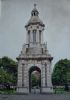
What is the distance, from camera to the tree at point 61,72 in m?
58.6

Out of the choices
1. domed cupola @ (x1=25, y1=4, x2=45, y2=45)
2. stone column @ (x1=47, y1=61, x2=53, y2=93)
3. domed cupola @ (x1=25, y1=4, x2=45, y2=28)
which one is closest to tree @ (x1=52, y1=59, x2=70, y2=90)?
domed cupola @ (x1=25, y1=4, x2=45, y2=45)

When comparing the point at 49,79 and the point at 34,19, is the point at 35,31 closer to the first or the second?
the point at 34,19

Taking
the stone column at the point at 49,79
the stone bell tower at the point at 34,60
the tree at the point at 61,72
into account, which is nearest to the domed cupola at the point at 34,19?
the stone bell tower at the point at 34,60

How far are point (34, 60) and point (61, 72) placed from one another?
91.6ft

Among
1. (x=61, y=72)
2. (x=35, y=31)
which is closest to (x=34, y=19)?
(x=35, y=31)

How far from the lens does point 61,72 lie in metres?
60.8

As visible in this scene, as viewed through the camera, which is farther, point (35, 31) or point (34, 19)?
point (34, 19)

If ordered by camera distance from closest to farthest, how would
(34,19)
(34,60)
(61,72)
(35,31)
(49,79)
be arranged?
(49,79) < (34,60) < (35,31) < (34,19) < (61,72)

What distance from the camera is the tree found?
192 ft

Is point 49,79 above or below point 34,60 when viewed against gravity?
below

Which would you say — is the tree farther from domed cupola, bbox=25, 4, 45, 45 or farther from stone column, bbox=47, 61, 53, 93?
stone column, bbox=47, 61, 53, 93

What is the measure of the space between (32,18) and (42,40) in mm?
3363

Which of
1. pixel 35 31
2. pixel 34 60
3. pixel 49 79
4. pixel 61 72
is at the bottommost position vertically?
pixel 49 79

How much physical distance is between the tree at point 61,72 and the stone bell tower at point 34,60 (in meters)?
24.0
